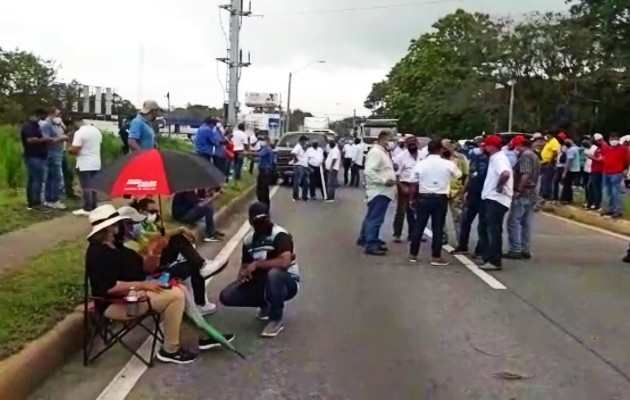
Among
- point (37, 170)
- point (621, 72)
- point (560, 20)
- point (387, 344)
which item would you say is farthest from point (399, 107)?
point (387, 344)

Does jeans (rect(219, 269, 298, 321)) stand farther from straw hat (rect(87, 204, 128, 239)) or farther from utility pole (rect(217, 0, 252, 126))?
utility pole (rect(217, 0, 252, 126))

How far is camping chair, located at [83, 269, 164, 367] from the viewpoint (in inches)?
→ 289

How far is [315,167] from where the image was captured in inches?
1035

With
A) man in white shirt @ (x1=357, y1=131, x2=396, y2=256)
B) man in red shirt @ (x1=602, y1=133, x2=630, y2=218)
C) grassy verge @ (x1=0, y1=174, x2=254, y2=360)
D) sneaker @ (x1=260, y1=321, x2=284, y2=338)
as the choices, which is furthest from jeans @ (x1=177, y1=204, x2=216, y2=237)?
man in red shirt @ (x1=602, y1=133, x2=630, y2=218)

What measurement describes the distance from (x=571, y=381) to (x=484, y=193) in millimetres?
5947

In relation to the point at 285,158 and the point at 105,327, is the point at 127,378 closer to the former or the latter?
the point at 105,327

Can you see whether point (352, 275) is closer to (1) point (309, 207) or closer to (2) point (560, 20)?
(1) point (309, 207)

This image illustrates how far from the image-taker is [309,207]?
23.7m

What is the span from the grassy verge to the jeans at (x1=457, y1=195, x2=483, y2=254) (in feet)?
17.7

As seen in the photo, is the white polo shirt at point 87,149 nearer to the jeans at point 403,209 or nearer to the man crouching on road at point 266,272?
the jeans at point 403,209

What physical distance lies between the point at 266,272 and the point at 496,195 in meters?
4.97

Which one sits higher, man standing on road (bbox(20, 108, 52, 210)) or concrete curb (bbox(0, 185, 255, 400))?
man standing on road (bbox(20, 108, 52, 210))

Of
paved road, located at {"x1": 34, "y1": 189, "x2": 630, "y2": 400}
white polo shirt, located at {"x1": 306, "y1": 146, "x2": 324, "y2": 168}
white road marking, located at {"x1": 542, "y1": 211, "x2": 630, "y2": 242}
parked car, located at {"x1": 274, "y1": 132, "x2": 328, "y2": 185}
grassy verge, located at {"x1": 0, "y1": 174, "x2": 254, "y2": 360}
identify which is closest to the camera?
paved road, located at {"x1": 34, "y1": 189, "x2": 630, "y2": 400}

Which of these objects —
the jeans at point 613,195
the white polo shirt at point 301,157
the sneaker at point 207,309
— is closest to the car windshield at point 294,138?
the white polo shirt at point 301,157
